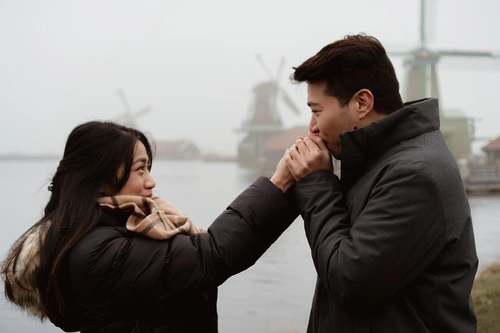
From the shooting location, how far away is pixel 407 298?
122 cm

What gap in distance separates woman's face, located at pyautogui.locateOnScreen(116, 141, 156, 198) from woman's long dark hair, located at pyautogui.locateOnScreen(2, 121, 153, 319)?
0.02 metres

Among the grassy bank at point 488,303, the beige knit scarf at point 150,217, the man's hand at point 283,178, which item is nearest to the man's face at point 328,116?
the man's hand at point 283,178

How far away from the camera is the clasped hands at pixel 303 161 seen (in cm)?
139

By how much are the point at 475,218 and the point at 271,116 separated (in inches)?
1318

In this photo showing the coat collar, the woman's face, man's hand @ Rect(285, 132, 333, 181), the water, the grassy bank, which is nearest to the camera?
the coat collar

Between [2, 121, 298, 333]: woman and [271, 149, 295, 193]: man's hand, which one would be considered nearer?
[2, 121, 298, 333]: woman

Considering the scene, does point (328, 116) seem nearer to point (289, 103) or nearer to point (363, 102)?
point (363, 102)

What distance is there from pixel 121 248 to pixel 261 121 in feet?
155

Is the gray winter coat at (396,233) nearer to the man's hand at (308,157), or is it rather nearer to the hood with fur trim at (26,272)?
the man's hand at (308,157)

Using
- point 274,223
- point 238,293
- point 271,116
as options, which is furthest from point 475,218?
point 271,116

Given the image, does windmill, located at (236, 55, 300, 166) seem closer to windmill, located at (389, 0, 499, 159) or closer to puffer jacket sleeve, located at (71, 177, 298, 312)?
windmill, located at (389, 0, 499, 159)

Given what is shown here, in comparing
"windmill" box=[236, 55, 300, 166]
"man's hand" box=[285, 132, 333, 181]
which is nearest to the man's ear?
"man's hand" box=[285, 132, 333, 181]

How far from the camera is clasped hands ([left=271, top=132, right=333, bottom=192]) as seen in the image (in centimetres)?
139

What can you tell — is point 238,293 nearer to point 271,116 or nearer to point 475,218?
point 475,218
